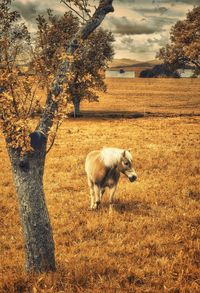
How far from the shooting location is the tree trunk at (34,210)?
7227mm

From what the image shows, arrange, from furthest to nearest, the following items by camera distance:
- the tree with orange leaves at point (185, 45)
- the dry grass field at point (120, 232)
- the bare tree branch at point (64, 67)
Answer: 1. the tree with orange leaves at point (185, 45)
2. the dry grass field at point (120, 232)
3. the bare tree branch at point (64, 67)

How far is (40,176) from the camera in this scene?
742cm

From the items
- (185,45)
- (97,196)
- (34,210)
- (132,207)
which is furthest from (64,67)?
(185,45)

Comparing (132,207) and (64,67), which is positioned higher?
(64,67)

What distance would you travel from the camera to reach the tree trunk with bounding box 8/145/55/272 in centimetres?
723

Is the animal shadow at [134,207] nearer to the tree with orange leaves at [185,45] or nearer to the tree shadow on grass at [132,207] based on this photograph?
the tree shadow on grass at [132,207]

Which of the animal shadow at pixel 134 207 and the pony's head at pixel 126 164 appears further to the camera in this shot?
the animal shadow at pixel 134 207

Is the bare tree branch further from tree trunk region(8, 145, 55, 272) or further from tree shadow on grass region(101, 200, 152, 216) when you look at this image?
tree shadow on grass region(101, 200, 152, 216)

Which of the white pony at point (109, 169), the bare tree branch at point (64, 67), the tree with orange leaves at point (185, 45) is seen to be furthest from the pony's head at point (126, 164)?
the tree with orange leaves at point (185, 45)

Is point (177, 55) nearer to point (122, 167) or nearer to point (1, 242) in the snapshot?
point (122, 167)

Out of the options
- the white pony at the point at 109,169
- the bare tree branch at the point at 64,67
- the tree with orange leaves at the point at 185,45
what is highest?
the tree with orange leaves at the point at 185,45

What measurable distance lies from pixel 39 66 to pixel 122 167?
5.43 m

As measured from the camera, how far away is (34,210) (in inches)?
289

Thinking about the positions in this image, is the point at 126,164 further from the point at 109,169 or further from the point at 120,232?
the point at 120,232
